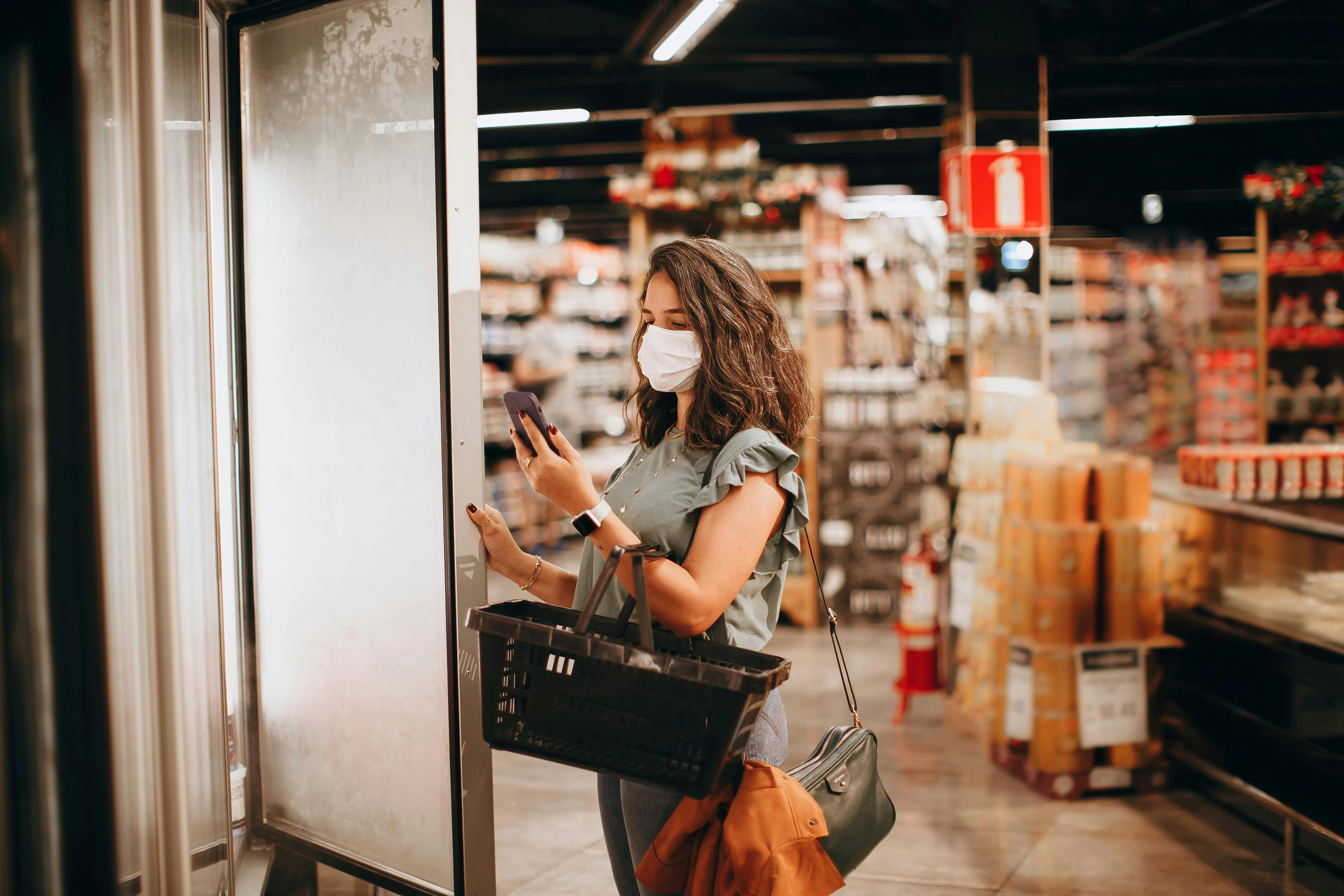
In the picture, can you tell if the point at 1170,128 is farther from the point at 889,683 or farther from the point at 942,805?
the point at 942,805

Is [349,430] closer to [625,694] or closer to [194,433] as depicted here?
[194,433]

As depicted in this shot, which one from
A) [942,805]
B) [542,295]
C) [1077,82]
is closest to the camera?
[942,805]

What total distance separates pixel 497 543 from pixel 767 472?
0.53m

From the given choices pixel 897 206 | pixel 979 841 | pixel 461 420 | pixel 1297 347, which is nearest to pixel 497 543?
pixel 461 420

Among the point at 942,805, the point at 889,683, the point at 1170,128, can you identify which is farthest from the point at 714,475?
the point at 1170,128

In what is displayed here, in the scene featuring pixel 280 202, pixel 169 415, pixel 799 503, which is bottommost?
pixel 799 503

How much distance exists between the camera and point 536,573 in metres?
1.83

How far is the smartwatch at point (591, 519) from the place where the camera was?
1.44m

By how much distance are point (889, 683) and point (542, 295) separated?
19.1ft

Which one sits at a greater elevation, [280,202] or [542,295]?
[542,295]

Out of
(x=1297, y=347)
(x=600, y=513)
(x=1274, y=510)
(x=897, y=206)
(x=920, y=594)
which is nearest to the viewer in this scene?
(x=600, y=513)

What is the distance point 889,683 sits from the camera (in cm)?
523

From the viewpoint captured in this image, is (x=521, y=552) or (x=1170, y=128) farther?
(x=1170, y=128)

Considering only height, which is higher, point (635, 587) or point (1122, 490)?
point (635, 587)
